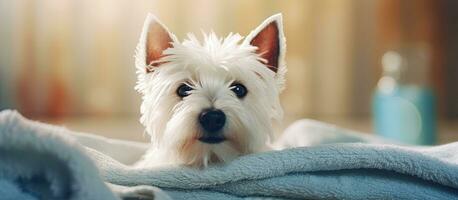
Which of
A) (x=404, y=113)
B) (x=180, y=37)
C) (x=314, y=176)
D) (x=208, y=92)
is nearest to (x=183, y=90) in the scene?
(x=208, y=92)

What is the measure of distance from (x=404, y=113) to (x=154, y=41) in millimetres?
1709

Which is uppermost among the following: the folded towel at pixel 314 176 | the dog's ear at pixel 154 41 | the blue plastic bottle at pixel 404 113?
the blue plastic bottle at pixel 404 113

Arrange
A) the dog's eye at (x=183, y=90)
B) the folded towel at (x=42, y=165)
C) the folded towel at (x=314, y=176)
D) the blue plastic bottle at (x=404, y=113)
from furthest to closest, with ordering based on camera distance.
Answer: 1. the blue plastic bottle at (x=404, y=113)
2. the dog's eye at (x=183, y=90)
3. the folded towel at (x=314, y=176)
4. the folded towel at (x=42, y=165)

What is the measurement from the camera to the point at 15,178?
1.86 ft

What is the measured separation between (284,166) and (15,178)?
0.97ft

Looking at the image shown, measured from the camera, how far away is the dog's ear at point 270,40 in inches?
35.1

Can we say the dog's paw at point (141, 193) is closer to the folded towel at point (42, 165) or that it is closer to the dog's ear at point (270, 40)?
the folded towel at point (42, 165)

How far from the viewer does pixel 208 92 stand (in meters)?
0.83

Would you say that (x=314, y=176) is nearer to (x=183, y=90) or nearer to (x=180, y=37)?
(x=183, y=90)

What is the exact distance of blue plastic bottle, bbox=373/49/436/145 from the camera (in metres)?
2.40

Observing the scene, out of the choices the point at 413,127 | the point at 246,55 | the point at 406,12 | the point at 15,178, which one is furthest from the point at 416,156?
the point at 406,12

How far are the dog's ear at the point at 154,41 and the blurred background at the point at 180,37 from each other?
1503 millimetres

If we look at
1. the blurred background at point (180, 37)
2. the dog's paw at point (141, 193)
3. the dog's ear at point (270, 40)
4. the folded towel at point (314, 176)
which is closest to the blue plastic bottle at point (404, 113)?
the blurred background at point (180, 37)

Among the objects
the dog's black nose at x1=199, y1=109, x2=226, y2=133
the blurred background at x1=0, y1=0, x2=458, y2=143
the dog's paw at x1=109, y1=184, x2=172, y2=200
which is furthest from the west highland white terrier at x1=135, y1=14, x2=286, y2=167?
the blurred background at x1=0, y1=0, x2=458, y2=143
